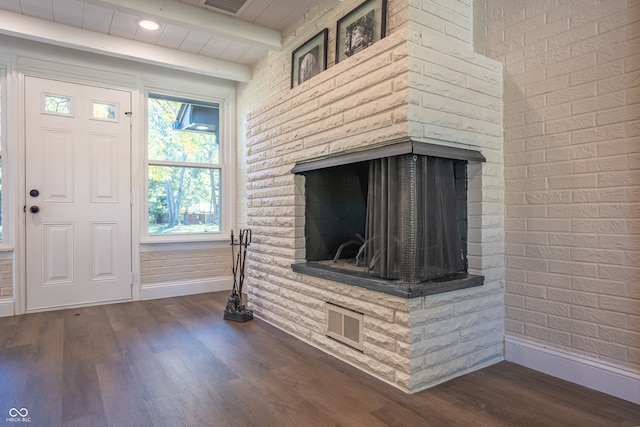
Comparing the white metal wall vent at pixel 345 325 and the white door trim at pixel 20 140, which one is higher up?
the white door trim at pixel 20 140

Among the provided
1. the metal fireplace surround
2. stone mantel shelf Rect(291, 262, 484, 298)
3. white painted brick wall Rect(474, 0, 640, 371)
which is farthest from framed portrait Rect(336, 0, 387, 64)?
stone mantel shelf Rect(291, 262, 484, 298)

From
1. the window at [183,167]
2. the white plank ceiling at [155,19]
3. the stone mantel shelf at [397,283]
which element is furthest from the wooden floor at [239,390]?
the white plank ceiling at [155,19]

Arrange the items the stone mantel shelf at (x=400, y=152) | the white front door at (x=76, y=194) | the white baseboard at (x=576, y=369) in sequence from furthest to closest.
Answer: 1. the white front door at (x=76, y=194)
2. the stone mantel shelf at (x=400, y=152)
3. the white baseboard at (x=576, y=369)

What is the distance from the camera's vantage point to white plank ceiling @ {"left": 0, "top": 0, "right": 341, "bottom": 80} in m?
2.86

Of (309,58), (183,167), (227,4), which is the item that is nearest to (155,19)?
(227,4)

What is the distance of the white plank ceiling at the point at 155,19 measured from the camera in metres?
2.86

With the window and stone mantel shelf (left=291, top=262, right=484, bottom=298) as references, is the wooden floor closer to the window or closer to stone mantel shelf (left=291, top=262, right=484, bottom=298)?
stone mantel shelf (left=291, top=262, right=484, bottom=298)

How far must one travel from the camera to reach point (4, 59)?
337cm

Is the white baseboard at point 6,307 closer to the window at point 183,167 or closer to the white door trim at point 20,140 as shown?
the white door trim at point 20,140

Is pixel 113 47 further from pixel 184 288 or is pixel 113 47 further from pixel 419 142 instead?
pixel 419 142

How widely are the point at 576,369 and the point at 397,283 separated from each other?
3.39 feet

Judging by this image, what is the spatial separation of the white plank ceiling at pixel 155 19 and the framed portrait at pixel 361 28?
8.8 inches

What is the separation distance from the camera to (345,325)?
2.31 metres

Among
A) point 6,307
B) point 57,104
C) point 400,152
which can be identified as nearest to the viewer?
point 400,152
